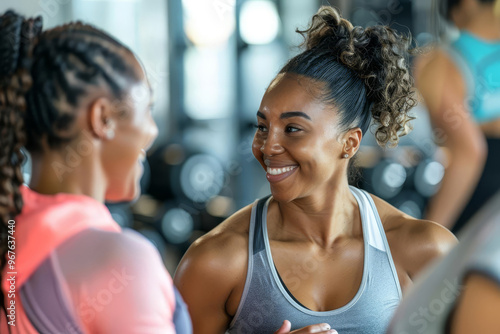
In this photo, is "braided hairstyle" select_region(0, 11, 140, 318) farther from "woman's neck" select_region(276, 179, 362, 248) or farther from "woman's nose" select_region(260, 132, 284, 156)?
"woman's neck" select_region(276, 179, 362, 248)

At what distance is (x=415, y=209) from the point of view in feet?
12.9

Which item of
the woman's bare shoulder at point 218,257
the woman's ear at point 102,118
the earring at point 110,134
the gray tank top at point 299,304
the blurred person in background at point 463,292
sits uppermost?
the woman's ear at point 102,118

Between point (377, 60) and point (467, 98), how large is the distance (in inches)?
16.2

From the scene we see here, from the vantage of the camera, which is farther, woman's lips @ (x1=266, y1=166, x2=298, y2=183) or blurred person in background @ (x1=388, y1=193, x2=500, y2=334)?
woman's lips @ (x1=266, y1=166, x2=298, y2=183)

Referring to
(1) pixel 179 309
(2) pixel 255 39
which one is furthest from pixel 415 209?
(1) pixel 179 309

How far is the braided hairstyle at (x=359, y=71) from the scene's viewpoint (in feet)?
4.18

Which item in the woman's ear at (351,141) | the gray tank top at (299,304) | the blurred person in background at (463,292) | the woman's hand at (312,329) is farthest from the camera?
the woman's ear at (351,141)

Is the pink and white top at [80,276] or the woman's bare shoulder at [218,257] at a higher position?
the pink and white top at [80,276]

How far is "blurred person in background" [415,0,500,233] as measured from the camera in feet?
5.28

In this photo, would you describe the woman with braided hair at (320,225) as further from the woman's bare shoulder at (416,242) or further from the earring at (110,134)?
the earring at (110,134)

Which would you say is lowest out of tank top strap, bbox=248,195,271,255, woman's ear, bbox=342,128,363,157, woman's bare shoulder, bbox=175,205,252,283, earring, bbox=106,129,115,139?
woman's bare shoulder, bbox=175,205,252,283

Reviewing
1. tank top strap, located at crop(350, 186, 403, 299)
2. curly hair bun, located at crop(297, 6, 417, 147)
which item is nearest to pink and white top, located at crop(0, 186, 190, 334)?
tank top strap, located at crop(350, 186, 403, 299)

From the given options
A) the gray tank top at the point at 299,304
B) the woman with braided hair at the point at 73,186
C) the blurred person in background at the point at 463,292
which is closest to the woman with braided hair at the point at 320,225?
the gray tank top at the point at 299,304

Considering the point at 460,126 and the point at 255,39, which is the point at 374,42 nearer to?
the point at 460,126
